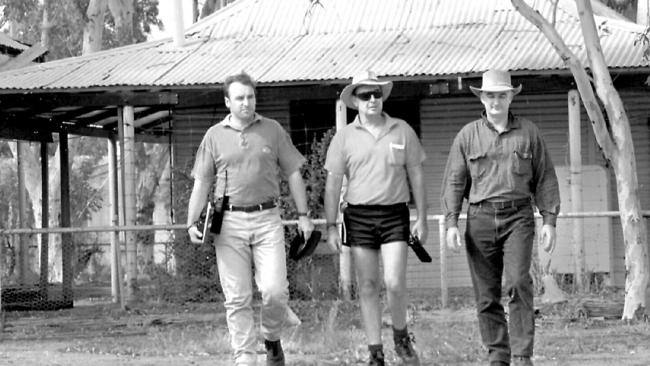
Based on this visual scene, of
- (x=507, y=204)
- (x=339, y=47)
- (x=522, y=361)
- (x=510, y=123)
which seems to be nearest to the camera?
(x=522, y=361)

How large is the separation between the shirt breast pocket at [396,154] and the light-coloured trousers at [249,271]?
0.87m

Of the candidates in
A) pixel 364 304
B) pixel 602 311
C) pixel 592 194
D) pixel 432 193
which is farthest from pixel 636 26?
pixel 364 304

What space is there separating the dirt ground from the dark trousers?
5.03 ft

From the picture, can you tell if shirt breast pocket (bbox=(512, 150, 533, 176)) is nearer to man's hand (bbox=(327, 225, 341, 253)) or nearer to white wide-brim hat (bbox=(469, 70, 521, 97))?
white wide-brim hat (bbox=(469, 70, 521, 97))

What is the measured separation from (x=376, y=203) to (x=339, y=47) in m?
10.2

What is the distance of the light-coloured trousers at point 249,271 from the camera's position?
341 inches

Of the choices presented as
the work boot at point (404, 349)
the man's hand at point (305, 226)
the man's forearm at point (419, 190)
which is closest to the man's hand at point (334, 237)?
the man's hand at point (305, 226)

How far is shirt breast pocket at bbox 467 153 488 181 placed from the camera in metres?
8.52

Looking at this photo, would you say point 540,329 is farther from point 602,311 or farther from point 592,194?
point 592,194

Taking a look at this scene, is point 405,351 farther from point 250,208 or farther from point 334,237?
point 250,208

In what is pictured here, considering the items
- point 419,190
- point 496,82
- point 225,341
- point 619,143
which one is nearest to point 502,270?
point 419,190

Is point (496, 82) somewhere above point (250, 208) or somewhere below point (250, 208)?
above

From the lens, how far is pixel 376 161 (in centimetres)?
908

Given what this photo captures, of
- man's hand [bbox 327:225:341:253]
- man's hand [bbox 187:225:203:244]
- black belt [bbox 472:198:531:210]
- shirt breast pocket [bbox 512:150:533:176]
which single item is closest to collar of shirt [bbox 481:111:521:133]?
shirt breast pocket [bbox 512:150:533:176]
